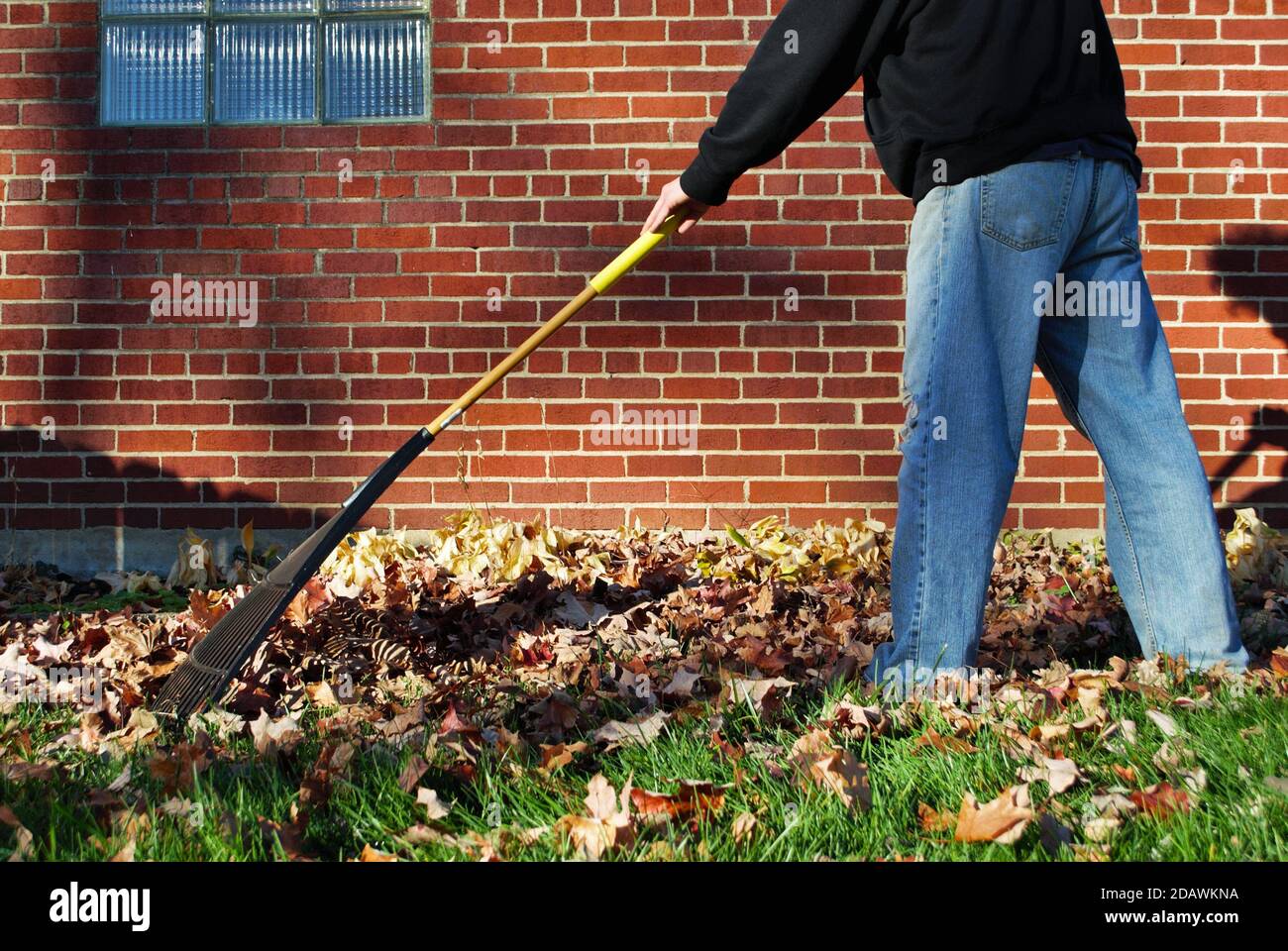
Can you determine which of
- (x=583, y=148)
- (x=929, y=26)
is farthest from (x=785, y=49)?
(x=583, y=148)

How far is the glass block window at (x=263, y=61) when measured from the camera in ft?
14.9

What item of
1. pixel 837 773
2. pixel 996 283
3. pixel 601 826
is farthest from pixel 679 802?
pixel 996 283

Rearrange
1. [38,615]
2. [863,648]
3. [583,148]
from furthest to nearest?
1. [583,148]
2. [38,615]
3. [863,648]

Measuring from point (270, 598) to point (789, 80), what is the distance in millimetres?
1767

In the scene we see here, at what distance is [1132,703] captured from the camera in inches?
87.2

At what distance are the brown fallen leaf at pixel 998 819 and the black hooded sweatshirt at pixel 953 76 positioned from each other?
4.31ft

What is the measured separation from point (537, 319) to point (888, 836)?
3.24 m

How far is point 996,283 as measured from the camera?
2.27 m

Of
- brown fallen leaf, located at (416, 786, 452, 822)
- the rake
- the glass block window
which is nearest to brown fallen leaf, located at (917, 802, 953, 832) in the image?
brown fallen leaf, located at (416, 786, 452, 822)

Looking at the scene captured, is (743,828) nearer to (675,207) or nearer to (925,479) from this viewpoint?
(925,479)

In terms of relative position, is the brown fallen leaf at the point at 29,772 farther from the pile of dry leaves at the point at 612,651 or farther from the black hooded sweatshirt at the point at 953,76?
the black hooded sweatshirt at the point at 953,76

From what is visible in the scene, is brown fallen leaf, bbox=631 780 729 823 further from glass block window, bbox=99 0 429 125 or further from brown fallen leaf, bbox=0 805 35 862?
glass block window, bbox=99 0 429 125

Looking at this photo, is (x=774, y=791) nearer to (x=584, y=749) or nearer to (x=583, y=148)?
(x=584, y=749)

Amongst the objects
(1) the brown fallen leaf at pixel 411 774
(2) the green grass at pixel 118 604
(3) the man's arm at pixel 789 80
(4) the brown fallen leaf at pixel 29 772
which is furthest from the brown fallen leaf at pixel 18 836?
(2) the green grass at pixel 118 604
